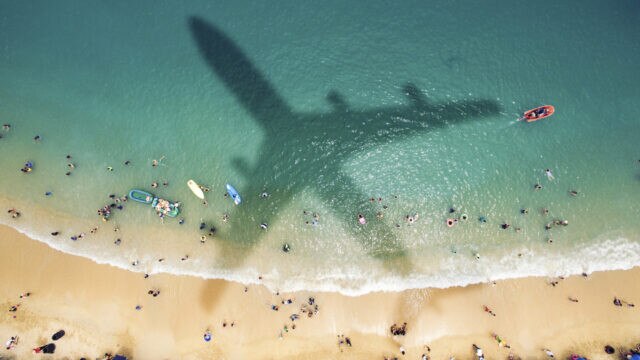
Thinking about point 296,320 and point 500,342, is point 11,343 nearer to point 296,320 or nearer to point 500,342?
point 296,320

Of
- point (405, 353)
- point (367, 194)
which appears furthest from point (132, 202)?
point (405, 353)

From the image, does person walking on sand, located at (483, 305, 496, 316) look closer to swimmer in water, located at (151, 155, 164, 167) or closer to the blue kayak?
the blue kayak

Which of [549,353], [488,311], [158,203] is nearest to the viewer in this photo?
[549,353]

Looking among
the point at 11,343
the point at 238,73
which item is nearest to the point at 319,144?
the point at 238,73

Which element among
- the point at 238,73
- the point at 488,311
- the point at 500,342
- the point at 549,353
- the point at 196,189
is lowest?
the point at 549,353

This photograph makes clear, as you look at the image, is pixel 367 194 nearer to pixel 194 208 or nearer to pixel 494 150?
pixel 494 150

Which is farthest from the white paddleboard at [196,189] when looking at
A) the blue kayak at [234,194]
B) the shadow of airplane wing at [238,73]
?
the shadow of airplane wing at [238,73]
